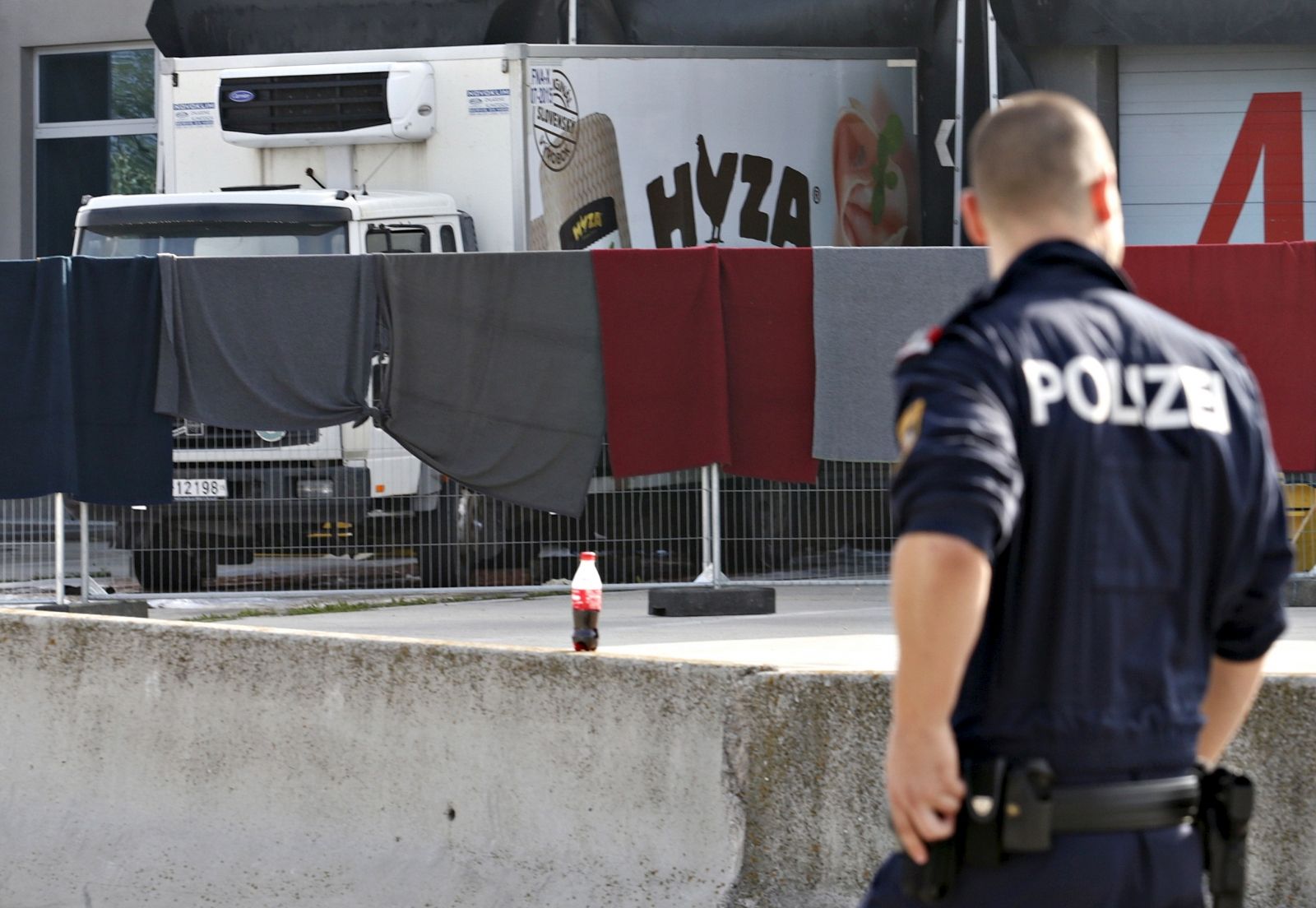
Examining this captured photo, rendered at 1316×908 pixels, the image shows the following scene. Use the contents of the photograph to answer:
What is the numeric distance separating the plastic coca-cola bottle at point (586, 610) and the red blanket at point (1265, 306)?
4936 millimetres

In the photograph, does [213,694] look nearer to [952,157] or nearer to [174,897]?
[174,897]

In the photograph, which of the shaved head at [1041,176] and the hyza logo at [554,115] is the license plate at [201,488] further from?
the shaved head at [1041,176]

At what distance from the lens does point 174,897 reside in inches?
220

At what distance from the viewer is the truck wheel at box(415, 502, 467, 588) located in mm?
10375

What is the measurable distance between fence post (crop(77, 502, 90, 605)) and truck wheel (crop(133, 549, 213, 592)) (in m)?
0.39

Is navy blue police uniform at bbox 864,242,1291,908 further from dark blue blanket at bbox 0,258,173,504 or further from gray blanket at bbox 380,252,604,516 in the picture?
dark blue blanket at bbox 0,258,173,504

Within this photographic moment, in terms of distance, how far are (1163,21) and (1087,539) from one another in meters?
13.6

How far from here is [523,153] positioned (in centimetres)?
1291

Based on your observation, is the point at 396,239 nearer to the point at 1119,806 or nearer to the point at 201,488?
the point at 201,488

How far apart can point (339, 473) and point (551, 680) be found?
5.22 m

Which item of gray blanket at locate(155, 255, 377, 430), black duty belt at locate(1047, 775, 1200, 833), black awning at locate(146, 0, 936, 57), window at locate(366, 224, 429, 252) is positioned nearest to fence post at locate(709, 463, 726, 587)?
gray blanket at locate(155, 255, 377, 430)

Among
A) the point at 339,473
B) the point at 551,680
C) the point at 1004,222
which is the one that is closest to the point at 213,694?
the point at 551,680

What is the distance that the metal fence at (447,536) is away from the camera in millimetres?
9938

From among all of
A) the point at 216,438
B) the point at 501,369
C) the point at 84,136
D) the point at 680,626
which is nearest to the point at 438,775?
the point at 680,626
